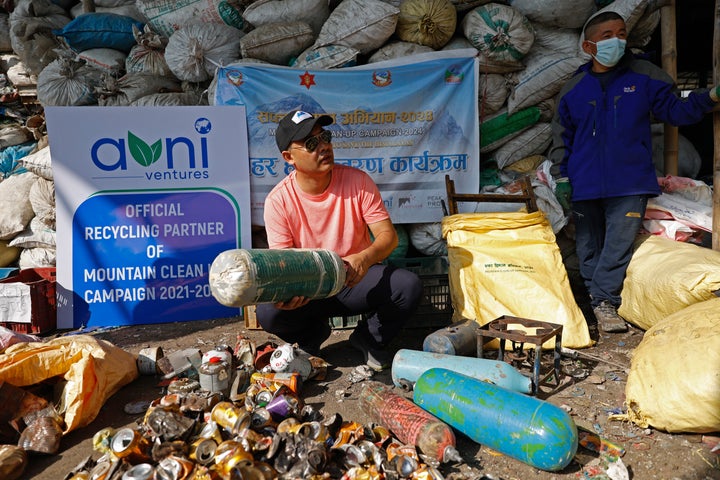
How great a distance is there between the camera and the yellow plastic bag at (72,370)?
233 cm

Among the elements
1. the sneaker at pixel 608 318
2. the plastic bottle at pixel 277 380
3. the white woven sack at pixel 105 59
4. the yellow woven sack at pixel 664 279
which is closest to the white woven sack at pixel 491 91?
the yellow woven sack at pixel 664 279

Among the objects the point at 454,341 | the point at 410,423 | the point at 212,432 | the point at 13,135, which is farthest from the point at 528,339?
the point at 13,135

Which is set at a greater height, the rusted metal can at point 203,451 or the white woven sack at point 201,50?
the white woven sack at point 201,50

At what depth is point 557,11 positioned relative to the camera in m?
3.99

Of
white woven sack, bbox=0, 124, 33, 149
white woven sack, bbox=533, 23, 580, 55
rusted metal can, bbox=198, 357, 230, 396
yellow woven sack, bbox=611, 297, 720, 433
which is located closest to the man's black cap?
rusted metal can, bbox=198, 357, 230, 396

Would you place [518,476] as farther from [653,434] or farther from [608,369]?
[608,369]

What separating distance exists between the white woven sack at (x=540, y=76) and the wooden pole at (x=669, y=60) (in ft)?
2.25

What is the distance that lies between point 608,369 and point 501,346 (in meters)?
0.67

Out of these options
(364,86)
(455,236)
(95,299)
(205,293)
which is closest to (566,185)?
(455,236)

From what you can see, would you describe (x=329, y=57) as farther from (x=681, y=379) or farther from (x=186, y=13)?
(x=681, y=379)

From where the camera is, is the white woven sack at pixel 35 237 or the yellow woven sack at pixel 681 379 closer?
the yellow woven sack at pixel 681 379

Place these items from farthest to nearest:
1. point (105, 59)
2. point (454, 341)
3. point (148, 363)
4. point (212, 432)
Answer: point (105, 59) < point (148, 363) < point (454, 341) < point (212, 432)

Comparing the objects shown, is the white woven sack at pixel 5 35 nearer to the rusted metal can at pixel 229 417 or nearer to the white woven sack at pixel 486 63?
the white woven sack at pixel 486 63

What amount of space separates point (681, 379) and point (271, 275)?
176cm
